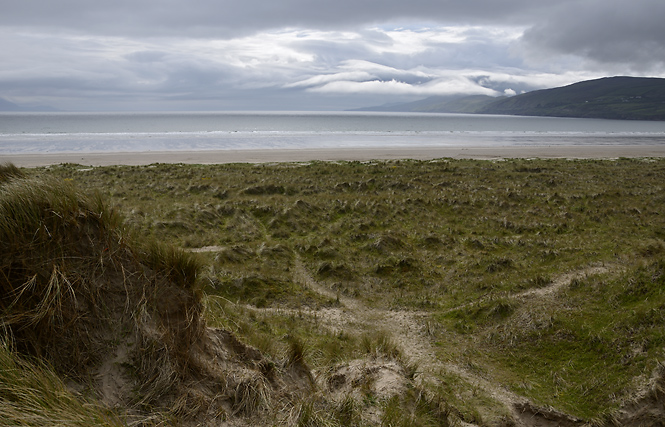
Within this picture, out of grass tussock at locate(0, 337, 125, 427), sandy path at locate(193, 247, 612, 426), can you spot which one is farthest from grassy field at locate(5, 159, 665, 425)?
grass tussock at locate(0, 337, 125, 427)

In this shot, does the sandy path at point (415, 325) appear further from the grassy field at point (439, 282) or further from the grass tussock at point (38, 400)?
the grass tussock at point (38, 400)

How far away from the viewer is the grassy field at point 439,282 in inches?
273

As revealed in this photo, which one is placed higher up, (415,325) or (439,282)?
(439,282)

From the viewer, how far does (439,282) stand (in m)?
12.3

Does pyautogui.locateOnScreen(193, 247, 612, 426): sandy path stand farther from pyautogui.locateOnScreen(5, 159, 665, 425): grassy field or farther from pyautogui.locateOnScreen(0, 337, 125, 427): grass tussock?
pyautogui.locateOnScreen(0, 337, 125, 427): grass tussock

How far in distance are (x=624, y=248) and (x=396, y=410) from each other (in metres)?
12.0

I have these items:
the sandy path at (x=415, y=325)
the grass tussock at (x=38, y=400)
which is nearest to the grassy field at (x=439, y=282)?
the sandy path at (x=415, y=325)

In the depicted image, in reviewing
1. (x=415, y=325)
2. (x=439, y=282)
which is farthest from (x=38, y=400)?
(x=439, y=282)

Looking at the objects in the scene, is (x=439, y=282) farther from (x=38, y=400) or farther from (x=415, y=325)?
(x=38, y=400)

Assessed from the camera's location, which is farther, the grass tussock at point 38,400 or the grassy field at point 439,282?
the grassy field at point 439,282

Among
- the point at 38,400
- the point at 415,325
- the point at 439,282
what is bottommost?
the point at 415,325

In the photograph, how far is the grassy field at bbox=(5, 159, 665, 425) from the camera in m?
6.93

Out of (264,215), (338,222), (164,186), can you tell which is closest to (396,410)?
(338,222)

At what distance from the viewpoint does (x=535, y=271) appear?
1223cm
